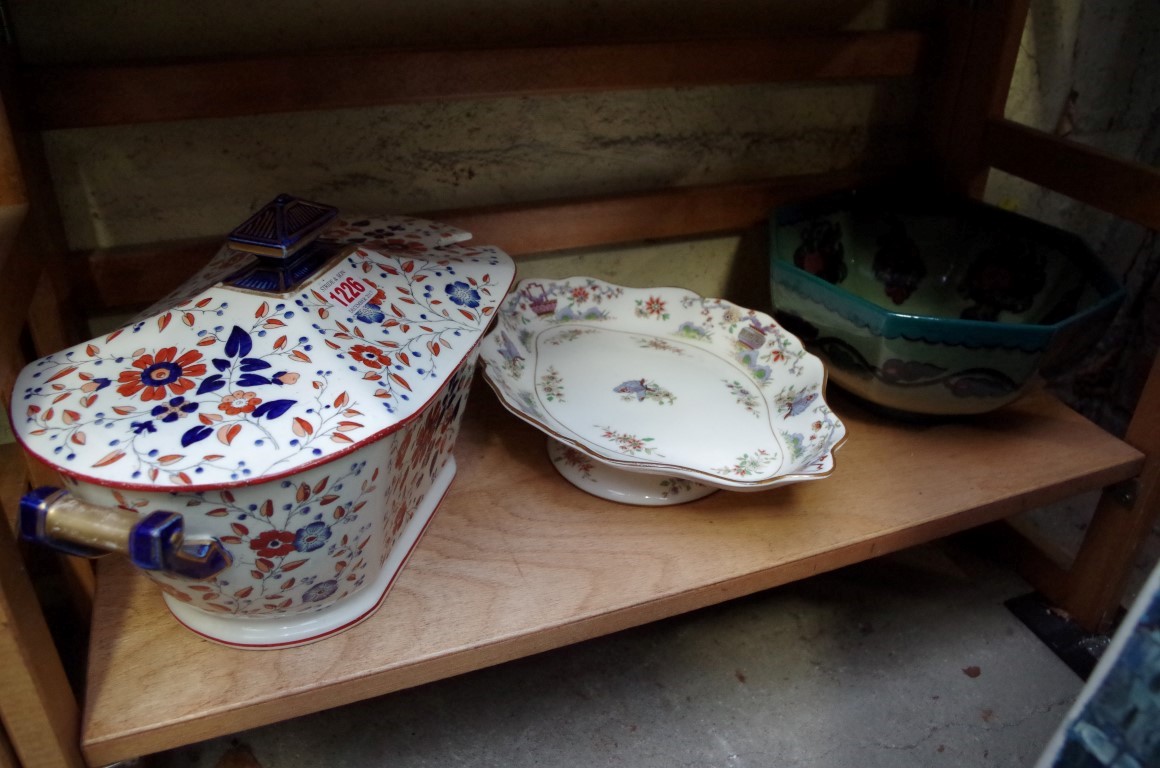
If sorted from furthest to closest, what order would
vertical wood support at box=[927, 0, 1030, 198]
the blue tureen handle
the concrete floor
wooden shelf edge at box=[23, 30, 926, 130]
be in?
vertical wood support at box=[927, 0, 1030, 198]
the concrete floor
wooden shelf edge at box=[23, 30, 926, 130]
the blue tureen handle

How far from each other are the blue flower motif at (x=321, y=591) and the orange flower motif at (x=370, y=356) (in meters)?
0.13

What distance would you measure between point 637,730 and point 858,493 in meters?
0.27

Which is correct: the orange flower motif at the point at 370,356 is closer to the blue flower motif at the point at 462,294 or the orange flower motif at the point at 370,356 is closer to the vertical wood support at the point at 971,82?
the blue flower motif at the point at 462,294

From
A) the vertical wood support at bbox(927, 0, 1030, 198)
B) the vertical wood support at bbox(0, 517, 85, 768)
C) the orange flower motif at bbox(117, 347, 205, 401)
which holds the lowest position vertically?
the vertical wood support at bbox(0, 517, 85, 768)

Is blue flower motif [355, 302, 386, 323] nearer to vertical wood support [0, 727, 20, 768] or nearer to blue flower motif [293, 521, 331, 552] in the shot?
Result: blue flower motif [293, 521, 331, 552]

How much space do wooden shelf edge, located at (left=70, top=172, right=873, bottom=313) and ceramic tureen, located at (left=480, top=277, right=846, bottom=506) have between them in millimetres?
52

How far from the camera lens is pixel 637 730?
728mm

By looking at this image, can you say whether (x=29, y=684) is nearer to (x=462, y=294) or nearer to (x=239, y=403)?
(x=239, y=403)

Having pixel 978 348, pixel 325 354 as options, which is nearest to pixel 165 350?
pixel 325 354

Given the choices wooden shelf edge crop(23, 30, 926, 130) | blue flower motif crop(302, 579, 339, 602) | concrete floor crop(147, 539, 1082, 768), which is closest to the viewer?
blue flower motif crop(302, 579, 339, 602)

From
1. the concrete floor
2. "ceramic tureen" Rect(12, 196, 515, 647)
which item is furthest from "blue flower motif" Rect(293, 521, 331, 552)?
the concrete floor

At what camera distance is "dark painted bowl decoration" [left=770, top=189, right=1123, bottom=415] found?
656mm

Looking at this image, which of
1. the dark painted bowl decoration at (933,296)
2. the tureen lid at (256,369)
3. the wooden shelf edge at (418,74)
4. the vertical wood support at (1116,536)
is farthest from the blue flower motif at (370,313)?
the vertical wood support at (1116,536)

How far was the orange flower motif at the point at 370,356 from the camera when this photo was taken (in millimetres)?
472
